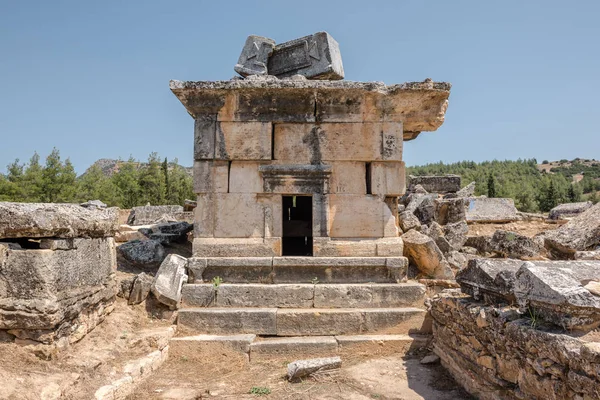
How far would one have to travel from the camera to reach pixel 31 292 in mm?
3945

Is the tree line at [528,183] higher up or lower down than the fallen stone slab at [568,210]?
higher up

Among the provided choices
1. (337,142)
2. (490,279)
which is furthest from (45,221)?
(490,279)

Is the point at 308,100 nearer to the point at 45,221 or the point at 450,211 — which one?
the point at 45,221

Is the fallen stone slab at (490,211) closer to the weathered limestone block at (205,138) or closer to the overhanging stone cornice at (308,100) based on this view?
the overhanging stone cornice at (308,100)

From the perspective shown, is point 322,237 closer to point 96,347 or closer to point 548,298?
point 96,347

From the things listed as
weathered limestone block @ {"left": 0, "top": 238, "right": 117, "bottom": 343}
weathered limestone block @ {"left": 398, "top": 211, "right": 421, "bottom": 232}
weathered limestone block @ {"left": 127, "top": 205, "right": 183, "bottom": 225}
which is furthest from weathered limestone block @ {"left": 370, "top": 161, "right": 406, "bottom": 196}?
weathered limestone block @ {"left": 127, "top": 205, "right": 183, "bottom": 225}

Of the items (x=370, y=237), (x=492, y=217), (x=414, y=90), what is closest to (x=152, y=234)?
(x=370, y=237)

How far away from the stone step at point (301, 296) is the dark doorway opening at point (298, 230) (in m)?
1.84

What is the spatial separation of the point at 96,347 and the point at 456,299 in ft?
12.7

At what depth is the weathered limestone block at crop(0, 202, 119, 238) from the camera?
3955 mm

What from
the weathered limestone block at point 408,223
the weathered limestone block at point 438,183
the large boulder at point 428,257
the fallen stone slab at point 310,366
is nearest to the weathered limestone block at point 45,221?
the fallen stone slab at point 310,366

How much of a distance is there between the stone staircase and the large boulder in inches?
29.5

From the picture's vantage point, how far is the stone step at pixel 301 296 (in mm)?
6168

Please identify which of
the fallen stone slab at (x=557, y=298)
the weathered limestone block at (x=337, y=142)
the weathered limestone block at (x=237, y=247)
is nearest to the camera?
the fallen stone slab at (x=557, y=298)
